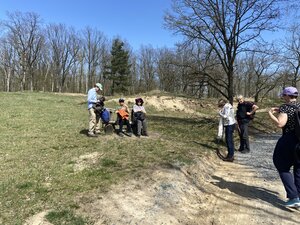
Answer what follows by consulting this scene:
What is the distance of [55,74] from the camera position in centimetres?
7206

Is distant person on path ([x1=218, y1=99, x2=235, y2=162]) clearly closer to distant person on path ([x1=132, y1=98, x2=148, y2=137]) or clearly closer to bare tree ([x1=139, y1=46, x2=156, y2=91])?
distant person on path ([x1=132, y1=98, x2=148, y2=137])

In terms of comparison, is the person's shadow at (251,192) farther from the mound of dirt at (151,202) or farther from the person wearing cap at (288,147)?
the mound of dirt at (151,202)

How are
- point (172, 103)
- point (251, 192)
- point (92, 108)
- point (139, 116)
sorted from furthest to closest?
point (172, 103) < point (139, 116) < point (92, 108) < point (251, 192)

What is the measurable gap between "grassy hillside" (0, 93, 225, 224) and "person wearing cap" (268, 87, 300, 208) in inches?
122

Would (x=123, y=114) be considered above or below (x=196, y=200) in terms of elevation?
above

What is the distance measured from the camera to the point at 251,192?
6.79 m

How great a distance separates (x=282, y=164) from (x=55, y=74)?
233ft

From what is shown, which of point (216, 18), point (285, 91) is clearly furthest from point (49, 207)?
point (216, 18)

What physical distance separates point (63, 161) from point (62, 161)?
0.02 m

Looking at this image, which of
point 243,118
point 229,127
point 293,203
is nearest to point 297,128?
point 293,203

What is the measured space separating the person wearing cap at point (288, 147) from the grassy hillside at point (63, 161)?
3105 millimetres

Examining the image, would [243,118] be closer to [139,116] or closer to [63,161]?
[139,116]

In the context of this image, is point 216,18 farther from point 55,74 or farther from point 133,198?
point 55,74

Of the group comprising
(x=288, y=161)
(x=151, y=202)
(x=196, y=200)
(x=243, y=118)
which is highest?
(x=243, y=118)
